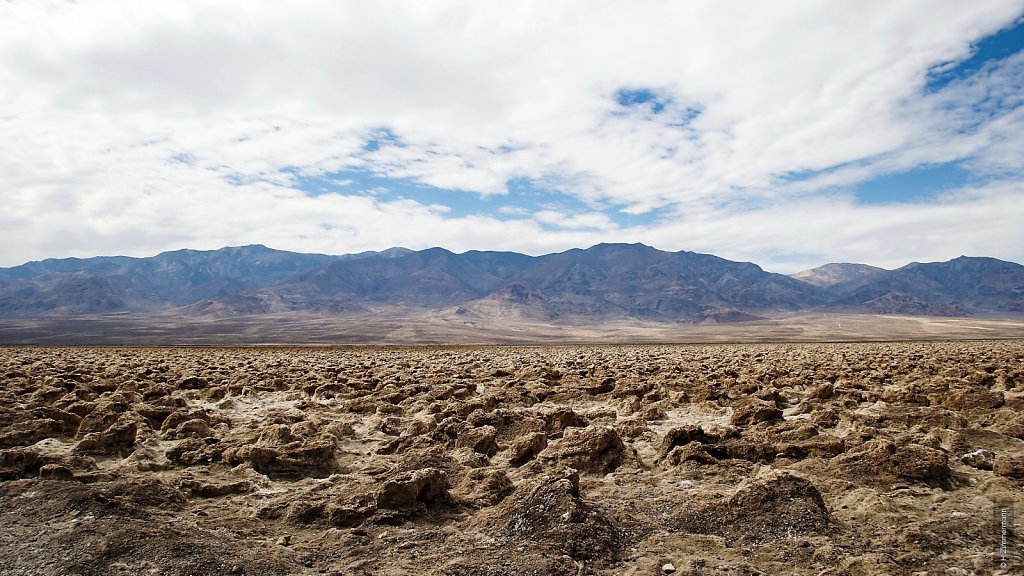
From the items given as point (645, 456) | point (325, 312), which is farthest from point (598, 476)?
point (325, 312)

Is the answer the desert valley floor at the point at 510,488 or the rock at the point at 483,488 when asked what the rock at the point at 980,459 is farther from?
the rock at the point at 483,488

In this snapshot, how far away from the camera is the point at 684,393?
1199cm

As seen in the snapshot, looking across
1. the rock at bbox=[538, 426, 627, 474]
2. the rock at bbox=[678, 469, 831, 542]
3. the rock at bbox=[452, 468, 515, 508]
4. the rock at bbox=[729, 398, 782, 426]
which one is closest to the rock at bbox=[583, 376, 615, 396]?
the rock at bbox=[729, 398, 782, 426]

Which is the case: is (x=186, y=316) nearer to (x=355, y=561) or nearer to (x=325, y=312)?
(x=325, y=312)

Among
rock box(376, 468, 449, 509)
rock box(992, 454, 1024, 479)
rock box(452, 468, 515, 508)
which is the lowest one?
rock box(452, 468, 515, 508)

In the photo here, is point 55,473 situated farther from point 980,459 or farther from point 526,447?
point 980,459

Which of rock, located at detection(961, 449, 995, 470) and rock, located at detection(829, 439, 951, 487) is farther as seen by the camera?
rock, located at detection(961, 449, 995, 470)

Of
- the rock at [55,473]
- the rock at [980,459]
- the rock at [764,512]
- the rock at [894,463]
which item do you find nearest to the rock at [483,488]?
the rock at [764,512]

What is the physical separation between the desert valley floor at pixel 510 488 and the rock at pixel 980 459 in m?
0.03

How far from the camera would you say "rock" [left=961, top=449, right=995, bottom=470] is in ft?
20.2

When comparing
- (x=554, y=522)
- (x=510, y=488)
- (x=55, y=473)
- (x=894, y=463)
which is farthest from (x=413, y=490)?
(x=894, y=463)

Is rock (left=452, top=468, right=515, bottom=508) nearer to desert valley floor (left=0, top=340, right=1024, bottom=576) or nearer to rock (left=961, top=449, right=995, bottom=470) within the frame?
desert valley floor (left=0, top=340, right=1024, bottom=576)

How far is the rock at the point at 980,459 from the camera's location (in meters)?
6.16

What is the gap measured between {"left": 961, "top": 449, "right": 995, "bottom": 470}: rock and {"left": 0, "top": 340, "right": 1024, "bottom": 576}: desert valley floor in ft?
0.09
